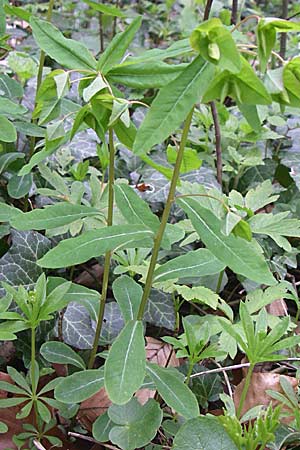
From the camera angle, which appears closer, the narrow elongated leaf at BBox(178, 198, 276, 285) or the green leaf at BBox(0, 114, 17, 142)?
the narrow elongated leaf at BBox(178, 198, 276, 285)

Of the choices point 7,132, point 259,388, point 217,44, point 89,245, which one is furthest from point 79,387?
point 217,44

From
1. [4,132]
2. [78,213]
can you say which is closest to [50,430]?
[78,213]

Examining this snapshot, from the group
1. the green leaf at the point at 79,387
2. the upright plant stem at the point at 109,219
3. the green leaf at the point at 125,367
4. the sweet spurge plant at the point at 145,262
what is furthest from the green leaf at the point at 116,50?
the green leaf at the point at 79,387

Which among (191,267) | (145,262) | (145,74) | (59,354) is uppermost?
(145,74)

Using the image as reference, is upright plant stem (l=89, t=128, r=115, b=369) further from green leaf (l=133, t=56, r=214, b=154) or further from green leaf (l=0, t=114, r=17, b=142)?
green leaf (l=0, t=114, r=17, b=142)

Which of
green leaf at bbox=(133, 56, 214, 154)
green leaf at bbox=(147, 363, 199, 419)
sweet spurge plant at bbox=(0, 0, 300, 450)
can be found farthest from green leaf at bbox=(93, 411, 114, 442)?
green leaf at bbox=(133, 56, 214, 154)

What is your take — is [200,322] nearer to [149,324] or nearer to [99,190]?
[149,324]

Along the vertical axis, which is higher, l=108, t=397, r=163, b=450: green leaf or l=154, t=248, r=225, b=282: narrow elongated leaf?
l=154, t=248, r=225, b=282: narrow elongated leaf

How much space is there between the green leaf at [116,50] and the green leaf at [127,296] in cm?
44

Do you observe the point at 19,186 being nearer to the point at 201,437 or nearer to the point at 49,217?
the point at 49,217

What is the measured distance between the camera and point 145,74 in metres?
0.96

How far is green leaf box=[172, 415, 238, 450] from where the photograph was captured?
1.06 metres

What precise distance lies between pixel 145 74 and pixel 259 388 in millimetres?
776

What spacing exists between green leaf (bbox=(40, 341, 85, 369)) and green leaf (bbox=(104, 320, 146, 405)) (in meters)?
0.24
